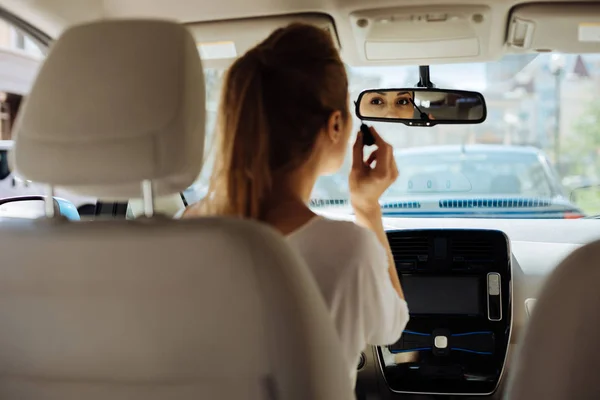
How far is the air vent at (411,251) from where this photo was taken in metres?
4.03

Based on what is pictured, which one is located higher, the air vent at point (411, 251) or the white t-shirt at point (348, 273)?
the white t-shirt at point (348, 273)

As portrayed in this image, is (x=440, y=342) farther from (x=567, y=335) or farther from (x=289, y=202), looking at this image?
(x=567, y=335)

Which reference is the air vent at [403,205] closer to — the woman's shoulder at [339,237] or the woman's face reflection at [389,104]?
the woman's face reflection at [389,104]

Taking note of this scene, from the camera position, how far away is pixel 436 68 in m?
3.86

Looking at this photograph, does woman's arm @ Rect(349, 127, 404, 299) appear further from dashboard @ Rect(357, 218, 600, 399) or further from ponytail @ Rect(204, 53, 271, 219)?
dashboard @ Rect(357, 218, 600, 399)

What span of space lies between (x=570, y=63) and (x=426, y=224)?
1417 mm

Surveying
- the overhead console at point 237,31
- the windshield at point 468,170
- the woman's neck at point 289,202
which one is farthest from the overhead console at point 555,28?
the woman's neck at point 289,202

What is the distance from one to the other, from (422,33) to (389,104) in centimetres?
35

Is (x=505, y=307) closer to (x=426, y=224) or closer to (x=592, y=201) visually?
(x=426, y=224)

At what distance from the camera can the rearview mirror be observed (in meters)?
3.59

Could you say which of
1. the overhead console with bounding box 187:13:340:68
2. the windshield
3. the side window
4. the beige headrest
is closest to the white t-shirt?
the beige headrest

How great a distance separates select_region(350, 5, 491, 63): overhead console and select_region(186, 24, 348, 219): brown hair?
1244 millimetres

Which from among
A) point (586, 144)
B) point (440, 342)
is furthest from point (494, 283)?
point (586, 144)

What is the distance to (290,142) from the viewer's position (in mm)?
2219
